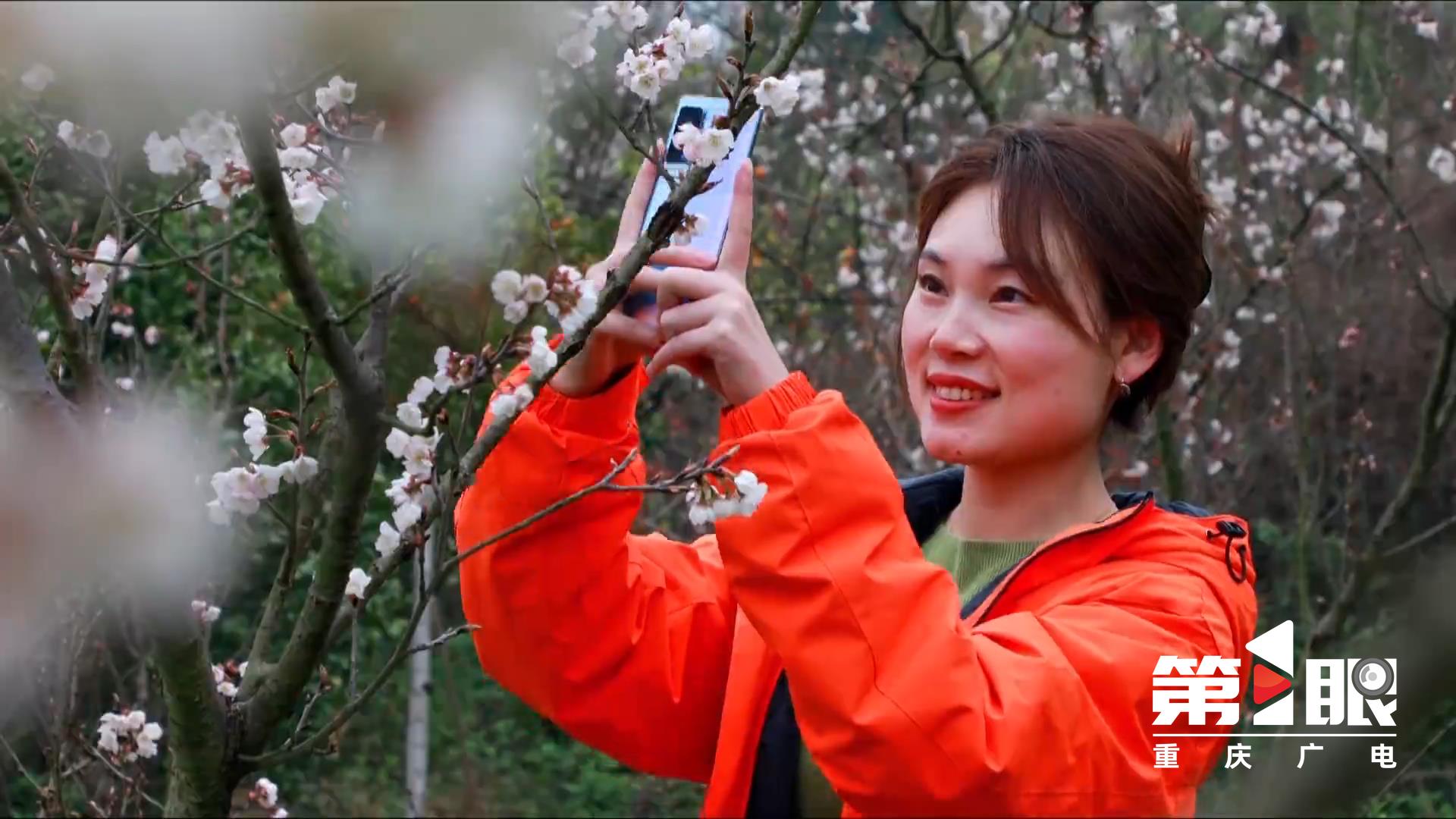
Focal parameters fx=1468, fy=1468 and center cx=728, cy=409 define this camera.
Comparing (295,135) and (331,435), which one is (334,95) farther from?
(331,435)

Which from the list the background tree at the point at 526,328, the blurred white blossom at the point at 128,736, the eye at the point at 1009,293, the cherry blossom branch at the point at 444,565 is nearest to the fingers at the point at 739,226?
the background tree at the point at 526,328

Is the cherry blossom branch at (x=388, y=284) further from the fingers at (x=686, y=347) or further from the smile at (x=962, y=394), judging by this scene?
the smile at (x=962, y=394)

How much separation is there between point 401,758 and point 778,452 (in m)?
5.11

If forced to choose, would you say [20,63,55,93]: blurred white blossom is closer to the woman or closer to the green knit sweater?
the woman

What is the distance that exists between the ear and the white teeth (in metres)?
0.19

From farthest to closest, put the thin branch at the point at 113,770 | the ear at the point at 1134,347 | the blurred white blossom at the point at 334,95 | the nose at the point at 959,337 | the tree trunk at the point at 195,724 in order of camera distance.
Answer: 1. the thin branch at the point at 113,770
2. the ear at the point at 1134,347
3. the nose at the point at 959,337
4. the tree trunk at the point at 195,724
5. the blurred white blossom at the point at 334,95

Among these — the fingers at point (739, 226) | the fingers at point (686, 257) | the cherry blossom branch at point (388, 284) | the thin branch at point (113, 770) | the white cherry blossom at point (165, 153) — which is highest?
the fingers at point (739, 226)

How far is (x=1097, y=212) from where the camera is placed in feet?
5.33

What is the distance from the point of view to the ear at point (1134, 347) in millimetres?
1687

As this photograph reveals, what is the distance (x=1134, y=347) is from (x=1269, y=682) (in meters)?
0.42

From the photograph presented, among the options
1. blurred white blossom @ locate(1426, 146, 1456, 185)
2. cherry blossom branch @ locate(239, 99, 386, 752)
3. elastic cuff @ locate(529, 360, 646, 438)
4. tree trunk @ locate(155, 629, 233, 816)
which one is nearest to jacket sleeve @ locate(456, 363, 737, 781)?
elastic cuff @ locate(529, 360, 646, 438)

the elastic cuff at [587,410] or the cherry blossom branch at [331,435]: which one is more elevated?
the elastic cuff at [587,410]

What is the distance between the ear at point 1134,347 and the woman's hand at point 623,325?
56cm

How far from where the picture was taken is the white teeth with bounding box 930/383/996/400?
159 cm
